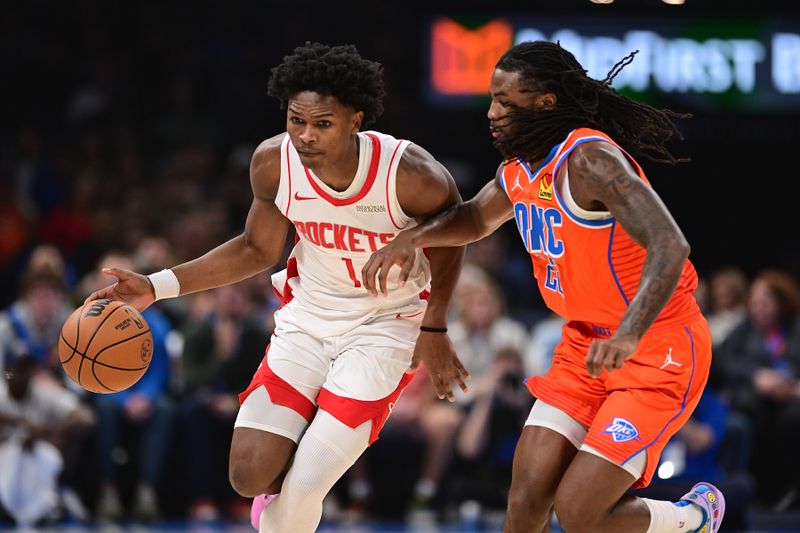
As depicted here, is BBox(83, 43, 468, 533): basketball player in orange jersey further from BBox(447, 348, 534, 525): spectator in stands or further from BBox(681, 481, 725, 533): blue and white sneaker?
BBox(447, 348, 534, 525): spectator in stands

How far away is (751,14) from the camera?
953 cm

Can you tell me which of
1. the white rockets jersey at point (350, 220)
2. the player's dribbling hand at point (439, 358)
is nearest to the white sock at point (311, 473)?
the player's dribbling hand at point (439, 358)

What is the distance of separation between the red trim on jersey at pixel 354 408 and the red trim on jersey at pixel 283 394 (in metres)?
0.06

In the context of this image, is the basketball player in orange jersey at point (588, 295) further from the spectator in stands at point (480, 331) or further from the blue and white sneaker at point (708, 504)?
the spectator in stands at point (480, 331)

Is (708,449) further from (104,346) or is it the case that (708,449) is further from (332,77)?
(104,346)

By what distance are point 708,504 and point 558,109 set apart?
156cm

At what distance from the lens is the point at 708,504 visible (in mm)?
4422

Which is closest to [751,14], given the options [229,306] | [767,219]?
[767,219]

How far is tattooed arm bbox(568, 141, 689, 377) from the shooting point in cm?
365

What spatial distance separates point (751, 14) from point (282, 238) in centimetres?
596

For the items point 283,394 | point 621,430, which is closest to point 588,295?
point 621,430

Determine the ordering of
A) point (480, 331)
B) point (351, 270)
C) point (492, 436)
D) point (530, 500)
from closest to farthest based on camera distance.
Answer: point (530, 500) → point (351, 270) → point (492, 436) → point (480, 331)

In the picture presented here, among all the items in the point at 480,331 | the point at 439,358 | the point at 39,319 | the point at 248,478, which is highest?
the point at 439,358

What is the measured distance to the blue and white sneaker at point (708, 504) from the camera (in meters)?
4.38
